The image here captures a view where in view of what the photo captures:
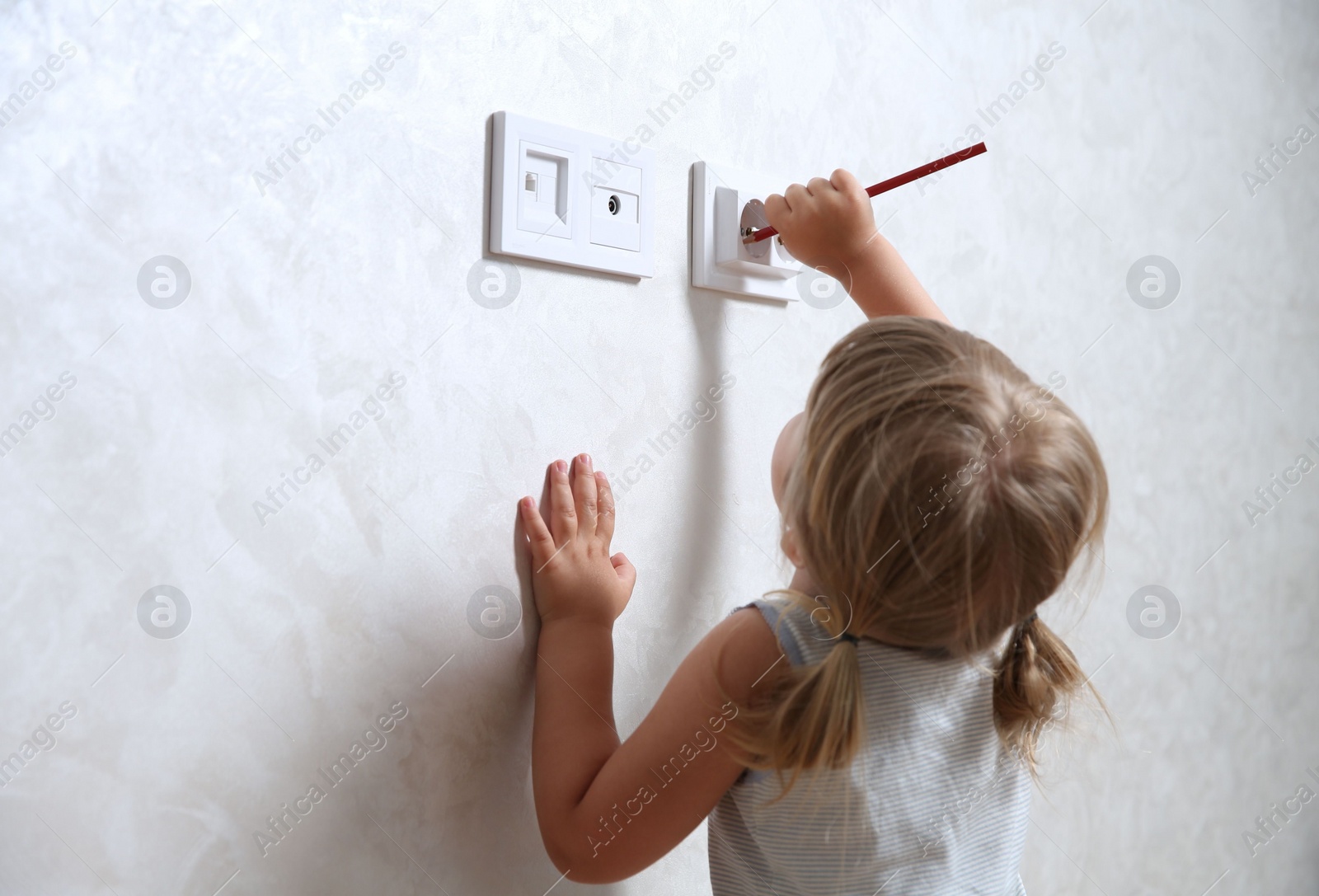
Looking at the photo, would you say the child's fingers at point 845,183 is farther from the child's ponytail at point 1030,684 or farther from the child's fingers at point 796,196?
the child's ponytail at point 1030,684

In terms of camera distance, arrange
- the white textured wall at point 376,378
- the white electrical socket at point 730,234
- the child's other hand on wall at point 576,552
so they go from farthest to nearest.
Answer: the white electrical socket at point 730,234 → the child's other hand on wall at point 576,552 → the white textured wall at point 376,378

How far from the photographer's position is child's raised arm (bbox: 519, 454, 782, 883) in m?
0.60

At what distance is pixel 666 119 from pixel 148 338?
0.41 m

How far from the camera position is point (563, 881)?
2.29ft

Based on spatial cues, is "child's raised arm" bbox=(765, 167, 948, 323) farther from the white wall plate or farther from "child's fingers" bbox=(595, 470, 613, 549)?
"child's fingers" bbox=(595, 470, 613, 549)

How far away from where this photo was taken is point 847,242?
77 cm

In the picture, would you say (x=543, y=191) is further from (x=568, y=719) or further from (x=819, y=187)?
(x=568, y=719)

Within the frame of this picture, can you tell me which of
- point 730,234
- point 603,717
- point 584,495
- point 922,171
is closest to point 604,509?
point 584,495

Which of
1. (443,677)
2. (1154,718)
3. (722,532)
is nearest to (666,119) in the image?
(722,532)

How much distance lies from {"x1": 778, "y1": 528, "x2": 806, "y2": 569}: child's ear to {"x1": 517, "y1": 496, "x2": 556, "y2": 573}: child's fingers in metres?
0.16

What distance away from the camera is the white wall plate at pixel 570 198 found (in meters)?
0.68

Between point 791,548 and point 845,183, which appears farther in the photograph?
point 845,183

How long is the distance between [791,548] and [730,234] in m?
0.29

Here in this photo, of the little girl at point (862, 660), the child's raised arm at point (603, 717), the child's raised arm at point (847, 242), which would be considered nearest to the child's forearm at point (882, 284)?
the child's raised arm at point (847, 242)
